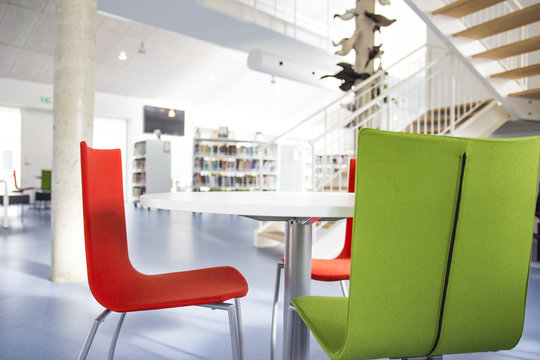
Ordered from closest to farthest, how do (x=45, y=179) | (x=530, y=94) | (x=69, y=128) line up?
(x=69, y=128), (x=530, y=94), (x=45, y=179)

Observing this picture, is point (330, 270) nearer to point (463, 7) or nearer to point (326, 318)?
point (326, 318)

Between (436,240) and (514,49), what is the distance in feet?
10.4

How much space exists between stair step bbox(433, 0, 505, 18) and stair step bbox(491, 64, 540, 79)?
637mm

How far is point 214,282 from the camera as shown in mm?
1215

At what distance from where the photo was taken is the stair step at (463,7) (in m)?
2.88

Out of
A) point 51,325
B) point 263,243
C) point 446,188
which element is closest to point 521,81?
point 263,243

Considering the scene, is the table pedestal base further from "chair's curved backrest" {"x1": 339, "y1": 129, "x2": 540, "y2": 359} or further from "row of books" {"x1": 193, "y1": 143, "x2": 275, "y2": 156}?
"row of books" {"x1": 193, "y1": 143, "x2": 275, "y2": 156}

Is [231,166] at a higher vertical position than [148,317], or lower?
higher

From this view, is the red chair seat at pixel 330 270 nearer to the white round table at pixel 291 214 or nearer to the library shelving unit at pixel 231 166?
the white round table at pixel 291 214

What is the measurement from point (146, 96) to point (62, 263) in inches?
341

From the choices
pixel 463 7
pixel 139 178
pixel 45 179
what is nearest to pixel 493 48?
pixel 463 7

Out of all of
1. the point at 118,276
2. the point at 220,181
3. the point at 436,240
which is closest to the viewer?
the point at 436,240

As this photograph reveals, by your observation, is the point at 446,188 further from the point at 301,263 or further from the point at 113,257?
the point at 113,257

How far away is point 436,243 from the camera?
0.70m
